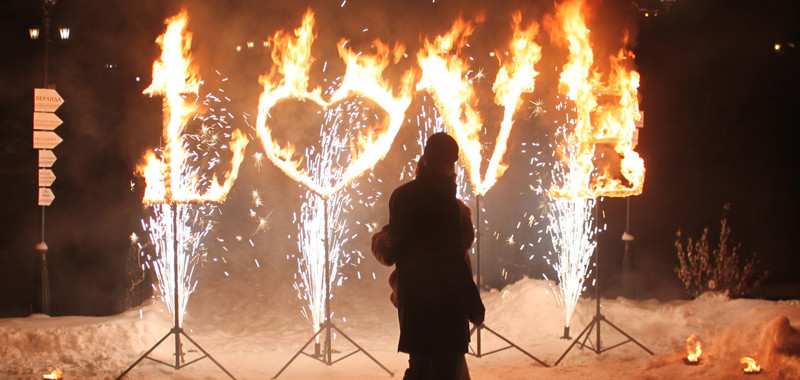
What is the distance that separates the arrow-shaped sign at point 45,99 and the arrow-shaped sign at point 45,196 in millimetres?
992

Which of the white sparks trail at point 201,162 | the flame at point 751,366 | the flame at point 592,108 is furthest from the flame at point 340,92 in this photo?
the white sparks trail at point 201,162

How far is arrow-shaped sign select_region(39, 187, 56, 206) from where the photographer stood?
26.4ft

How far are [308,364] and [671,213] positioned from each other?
6.05 meters

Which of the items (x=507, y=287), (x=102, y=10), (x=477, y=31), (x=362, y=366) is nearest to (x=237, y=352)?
(x=362, y=366)

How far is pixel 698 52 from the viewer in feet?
32.1

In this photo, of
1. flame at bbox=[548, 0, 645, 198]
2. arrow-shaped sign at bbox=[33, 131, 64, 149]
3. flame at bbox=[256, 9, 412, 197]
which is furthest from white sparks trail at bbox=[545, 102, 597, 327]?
arrow-shaped sign at bbox=[33, 131, 64, 149]

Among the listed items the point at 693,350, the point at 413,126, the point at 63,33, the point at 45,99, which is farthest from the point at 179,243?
the point at 693,350

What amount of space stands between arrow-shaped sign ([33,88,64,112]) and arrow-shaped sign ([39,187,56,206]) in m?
0.99

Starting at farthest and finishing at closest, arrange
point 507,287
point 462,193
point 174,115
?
point 462,193 → point 507,287 → point 174,115

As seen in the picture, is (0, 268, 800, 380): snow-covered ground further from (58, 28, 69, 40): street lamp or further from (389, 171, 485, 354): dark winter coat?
(58, 28, 69, 40): street lamp

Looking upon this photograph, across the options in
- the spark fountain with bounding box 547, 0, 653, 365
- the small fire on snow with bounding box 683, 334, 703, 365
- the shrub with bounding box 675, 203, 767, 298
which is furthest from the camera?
the shrub with bounding box 675, 203, 767, 298

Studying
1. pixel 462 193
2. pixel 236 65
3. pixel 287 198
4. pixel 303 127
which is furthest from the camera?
pixel 287 198

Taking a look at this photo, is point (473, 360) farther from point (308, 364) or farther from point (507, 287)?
point (507, 287)

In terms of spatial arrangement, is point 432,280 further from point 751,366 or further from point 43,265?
point 43,265
